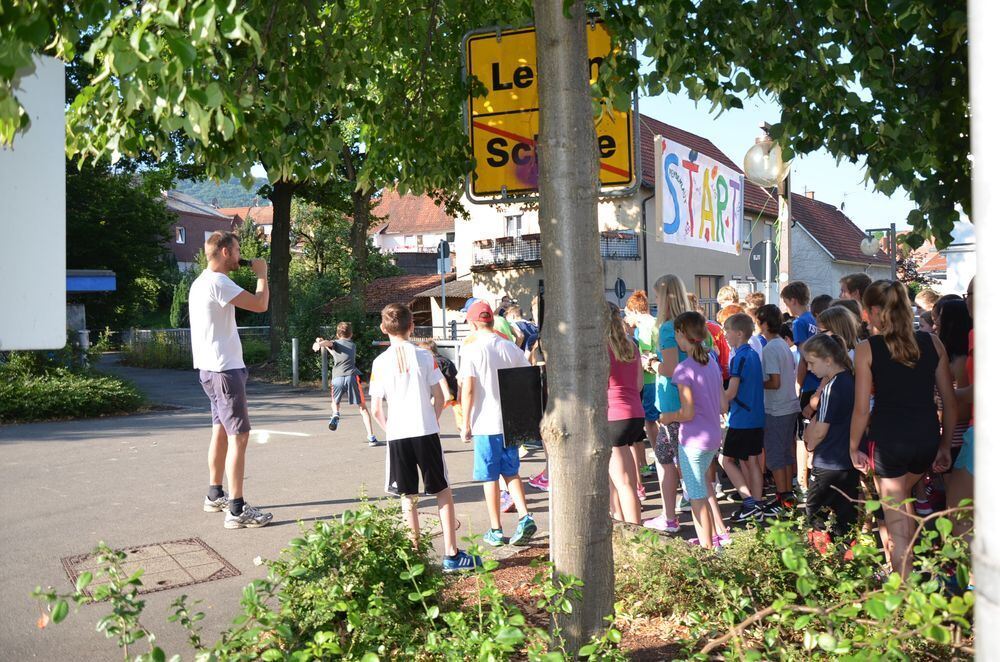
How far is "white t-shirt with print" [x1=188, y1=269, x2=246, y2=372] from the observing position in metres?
6.57

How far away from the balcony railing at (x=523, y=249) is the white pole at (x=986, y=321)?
119 ft

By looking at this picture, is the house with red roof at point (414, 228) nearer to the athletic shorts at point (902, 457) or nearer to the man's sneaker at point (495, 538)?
the man's sneaker at point (495, 538)

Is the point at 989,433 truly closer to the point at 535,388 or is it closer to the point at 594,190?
the point at 594,190

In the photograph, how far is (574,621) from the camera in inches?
135

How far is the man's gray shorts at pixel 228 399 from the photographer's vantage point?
6.55 metres

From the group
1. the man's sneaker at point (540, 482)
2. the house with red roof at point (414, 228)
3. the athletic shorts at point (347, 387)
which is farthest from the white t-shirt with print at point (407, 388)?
the house with red roof at point (414, 228)

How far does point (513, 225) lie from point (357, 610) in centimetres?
3997

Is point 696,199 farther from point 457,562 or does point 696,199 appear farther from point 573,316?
point 573,316

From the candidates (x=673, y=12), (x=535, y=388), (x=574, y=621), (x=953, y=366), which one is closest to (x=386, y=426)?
(x=535, y=388)

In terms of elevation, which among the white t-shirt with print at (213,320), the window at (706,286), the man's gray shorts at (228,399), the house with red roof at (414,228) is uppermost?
the house with red roof at (414,228)

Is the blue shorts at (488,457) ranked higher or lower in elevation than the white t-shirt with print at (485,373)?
lower

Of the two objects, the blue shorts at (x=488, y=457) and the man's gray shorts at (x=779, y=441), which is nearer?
the blue shorts at (x=488, y=457)

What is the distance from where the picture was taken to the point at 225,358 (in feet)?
21.9

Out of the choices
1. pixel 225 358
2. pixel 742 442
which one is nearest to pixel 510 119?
pixel 225 358
